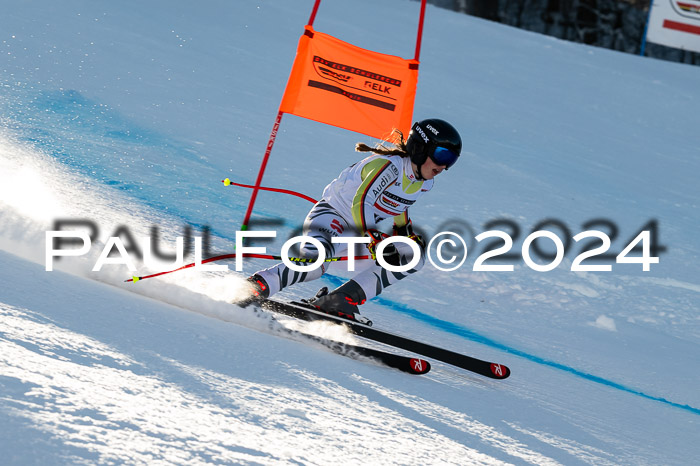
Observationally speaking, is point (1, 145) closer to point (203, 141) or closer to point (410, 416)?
point (203, 141)

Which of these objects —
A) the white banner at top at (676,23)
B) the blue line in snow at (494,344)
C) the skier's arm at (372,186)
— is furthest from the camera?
the white banner at top at (676,23)

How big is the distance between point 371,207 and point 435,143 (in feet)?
1.54

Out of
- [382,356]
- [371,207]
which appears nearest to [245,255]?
[371,207]

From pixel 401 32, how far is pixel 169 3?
3.84 metres

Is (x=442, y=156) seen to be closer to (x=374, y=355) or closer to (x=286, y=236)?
Result: (x=374, y=355)

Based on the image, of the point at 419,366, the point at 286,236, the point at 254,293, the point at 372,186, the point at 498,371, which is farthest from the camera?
the point at 286,236

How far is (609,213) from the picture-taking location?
7758 millimetres

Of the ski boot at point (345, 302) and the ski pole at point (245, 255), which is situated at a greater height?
the ski pole at point (245, 255)

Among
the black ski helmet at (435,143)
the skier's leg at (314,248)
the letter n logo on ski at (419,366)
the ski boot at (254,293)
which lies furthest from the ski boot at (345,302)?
the black ski helmet at (435,143)

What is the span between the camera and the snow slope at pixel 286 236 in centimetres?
214

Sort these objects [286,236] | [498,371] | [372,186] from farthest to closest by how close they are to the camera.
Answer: [286,236] → [372,186] → [498,371]

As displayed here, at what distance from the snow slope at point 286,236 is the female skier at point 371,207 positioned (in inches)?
15.1

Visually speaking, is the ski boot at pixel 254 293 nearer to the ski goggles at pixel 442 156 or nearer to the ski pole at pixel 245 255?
the ski pole at pixel 245 255

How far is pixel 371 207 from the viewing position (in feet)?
12.8
